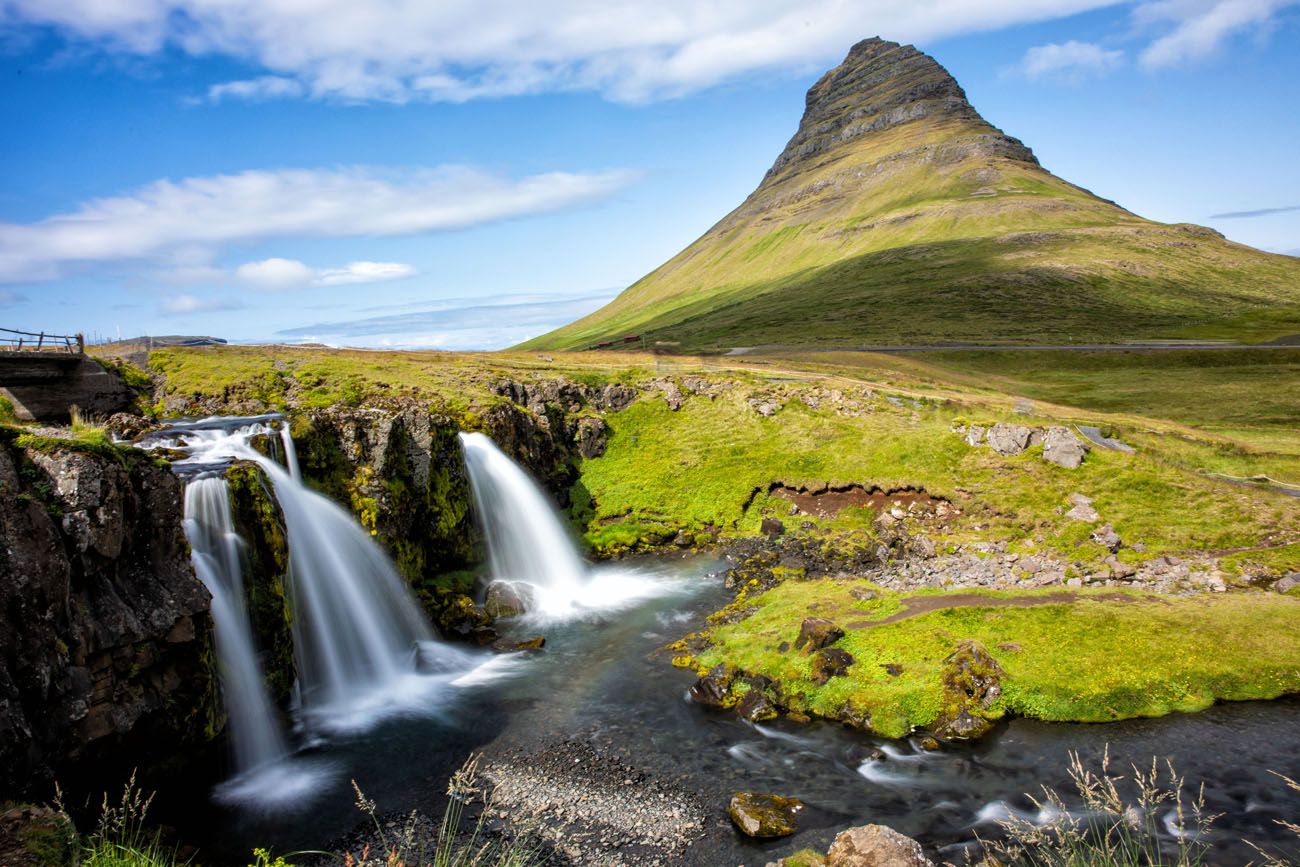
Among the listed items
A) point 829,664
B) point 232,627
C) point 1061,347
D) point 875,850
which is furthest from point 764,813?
point 1061,347

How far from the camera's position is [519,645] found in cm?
3195

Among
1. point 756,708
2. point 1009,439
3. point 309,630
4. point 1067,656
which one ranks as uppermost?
point 1009,439

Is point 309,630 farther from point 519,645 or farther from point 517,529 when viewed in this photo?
point 517,529

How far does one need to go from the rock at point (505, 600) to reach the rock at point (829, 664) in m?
16.7

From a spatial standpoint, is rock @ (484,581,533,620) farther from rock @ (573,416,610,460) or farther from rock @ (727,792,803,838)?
rock @ (573,416,610,460)

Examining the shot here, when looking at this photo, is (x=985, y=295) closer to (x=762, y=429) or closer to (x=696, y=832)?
(x=762, y=429)

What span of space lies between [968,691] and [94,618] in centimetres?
2704

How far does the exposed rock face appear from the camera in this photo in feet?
54.3

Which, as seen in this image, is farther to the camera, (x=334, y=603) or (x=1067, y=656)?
(x=334, y=603)

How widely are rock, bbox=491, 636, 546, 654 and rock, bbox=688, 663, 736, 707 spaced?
8.52 meters

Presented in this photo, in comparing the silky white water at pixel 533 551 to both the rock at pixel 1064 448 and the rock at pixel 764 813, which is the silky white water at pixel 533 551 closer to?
the rock at pixel 764 813

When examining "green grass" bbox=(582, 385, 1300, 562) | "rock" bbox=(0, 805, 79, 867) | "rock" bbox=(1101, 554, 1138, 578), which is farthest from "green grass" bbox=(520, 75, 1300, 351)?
"rock" bbox=(0, 805, 79, 867)

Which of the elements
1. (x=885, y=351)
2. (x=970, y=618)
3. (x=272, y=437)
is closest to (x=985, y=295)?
(x=885, y=351)

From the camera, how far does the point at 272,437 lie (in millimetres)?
31984
